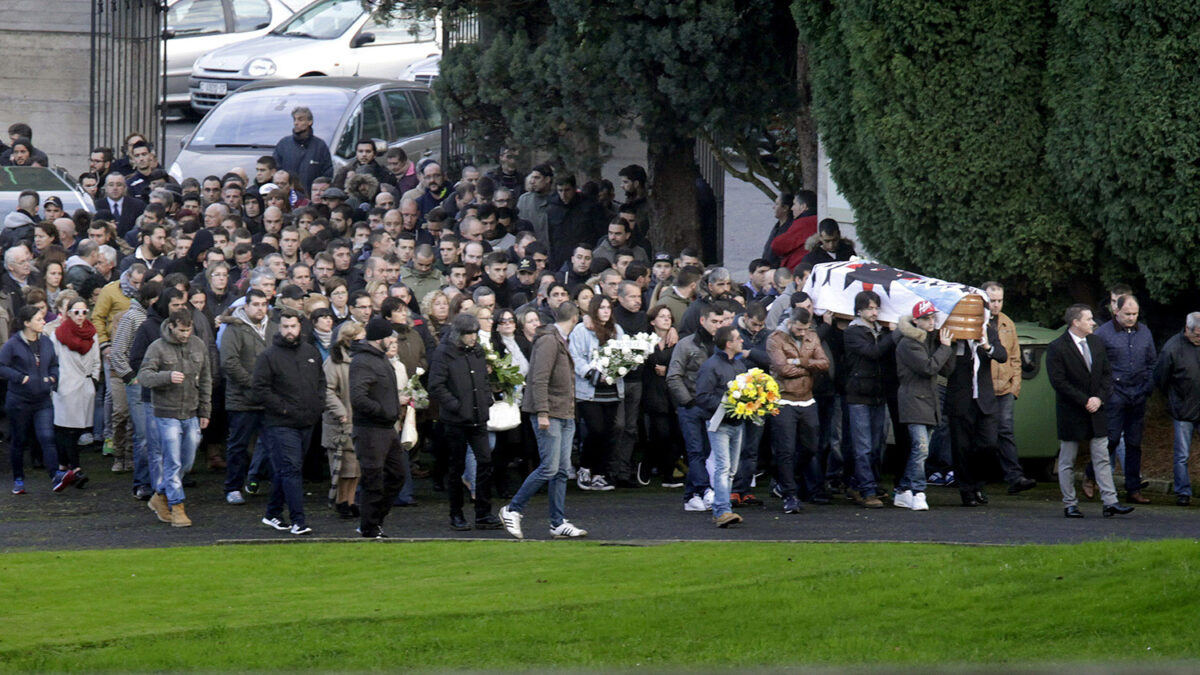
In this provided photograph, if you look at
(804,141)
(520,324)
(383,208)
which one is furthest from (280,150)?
(520,324)

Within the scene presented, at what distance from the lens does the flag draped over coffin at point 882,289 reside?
1456 cm

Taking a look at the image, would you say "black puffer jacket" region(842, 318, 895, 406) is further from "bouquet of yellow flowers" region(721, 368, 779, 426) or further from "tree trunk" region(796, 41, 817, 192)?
"tree trunk" region(796, 41, 817, 192)

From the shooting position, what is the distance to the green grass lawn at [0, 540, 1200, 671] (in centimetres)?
906

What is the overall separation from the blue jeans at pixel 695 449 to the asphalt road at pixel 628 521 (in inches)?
10.6

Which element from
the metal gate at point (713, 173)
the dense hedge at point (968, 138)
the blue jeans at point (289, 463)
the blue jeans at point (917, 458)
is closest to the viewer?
the blue jeans at point (289, 463)

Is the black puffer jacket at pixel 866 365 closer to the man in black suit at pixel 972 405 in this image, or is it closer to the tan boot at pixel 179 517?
the man in black suit at pixel 972 405

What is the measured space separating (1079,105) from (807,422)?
3993 mm

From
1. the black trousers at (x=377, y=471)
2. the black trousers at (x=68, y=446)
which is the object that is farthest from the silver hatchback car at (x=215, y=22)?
the black trousers at (x=377, y=471)

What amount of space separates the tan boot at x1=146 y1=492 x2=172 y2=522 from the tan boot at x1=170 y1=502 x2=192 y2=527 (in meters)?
0.11

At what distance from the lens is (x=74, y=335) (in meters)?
15.9

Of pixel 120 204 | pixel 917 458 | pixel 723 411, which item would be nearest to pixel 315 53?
pixel 120 204

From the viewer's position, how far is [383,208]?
818 inches

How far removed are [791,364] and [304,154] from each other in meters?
10.5

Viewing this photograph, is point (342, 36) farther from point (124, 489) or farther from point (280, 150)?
point (124, 489)
